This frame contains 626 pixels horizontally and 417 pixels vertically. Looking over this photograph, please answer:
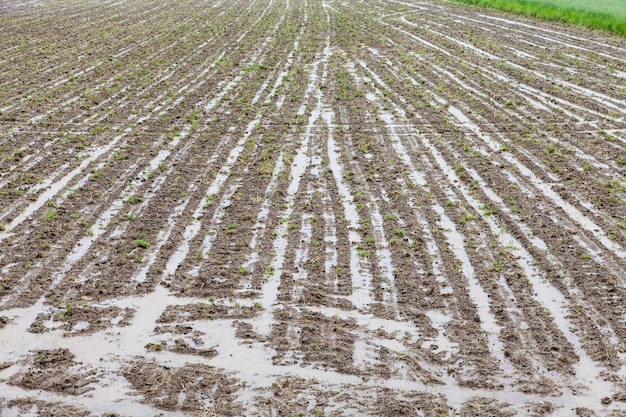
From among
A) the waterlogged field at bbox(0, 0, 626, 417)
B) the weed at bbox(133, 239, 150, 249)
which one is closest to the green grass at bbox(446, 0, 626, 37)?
the waterlogged field at bbox(0, 0, 626, 417)

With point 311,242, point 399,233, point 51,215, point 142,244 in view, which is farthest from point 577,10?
point 142,244

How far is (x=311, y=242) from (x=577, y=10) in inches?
1208

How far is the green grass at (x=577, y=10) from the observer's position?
34.2m

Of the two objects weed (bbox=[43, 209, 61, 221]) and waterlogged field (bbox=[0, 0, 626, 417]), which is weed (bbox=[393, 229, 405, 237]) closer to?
waterlogged field (bbox=[0, 0, 626, 417])

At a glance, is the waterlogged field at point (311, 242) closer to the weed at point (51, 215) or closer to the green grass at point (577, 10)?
the weed at point (51, 215)

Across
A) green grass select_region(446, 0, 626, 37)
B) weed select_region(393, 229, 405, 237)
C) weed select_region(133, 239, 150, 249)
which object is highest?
green grass select_region(446, 0, 626, 37)

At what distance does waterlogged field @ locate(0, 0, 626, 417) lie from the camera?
27.6 feet

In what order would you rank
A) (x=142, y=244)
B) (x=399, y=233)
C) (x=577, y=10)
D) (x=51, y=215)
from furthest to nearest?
(x=577, y=10)
(x=51, y=215)
(x=399, y=233)
(x=142, y=244)

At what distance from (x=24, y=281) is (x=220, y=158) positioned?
5848 mm

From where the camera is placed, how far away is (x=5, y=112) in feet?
62.0

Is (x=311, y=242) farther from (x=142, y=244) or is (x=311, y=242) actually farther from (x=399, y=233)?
(x=142, y=244)

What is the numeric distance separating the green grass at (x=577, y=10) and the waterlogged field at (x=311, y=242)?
11.3m

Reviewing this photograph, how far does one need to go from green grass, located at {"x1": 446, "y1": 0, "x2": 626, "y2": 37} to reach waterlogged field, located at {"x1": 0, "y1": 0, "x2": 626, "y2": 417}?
11307mm

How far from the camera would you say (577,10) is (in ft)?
124
